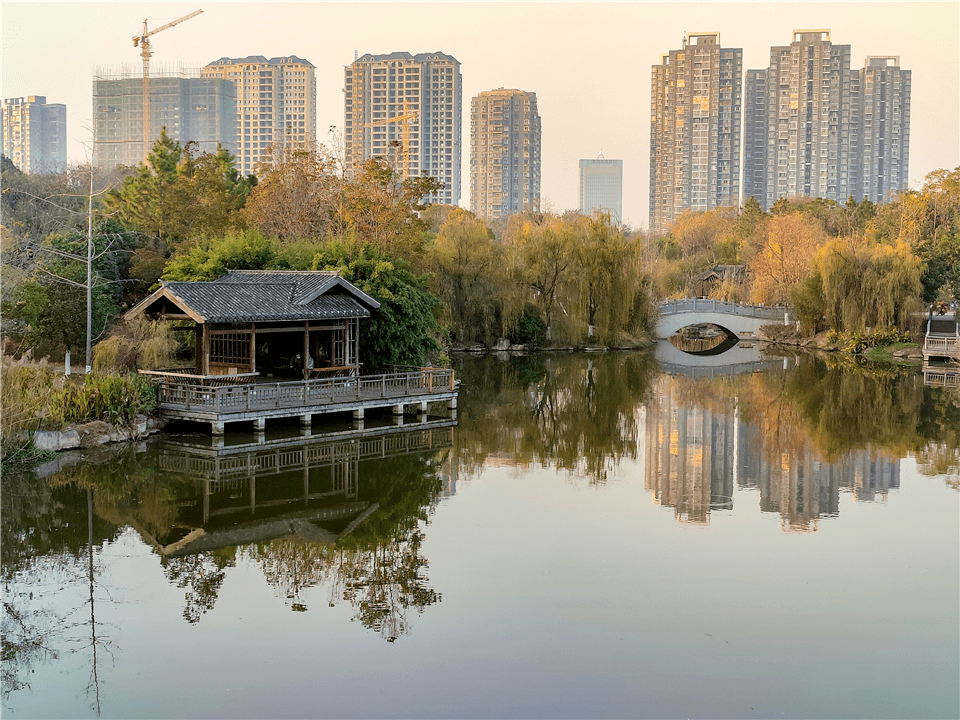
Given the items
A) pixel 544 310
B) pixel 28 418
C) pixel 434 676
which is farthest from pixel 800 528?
pixel 544 310

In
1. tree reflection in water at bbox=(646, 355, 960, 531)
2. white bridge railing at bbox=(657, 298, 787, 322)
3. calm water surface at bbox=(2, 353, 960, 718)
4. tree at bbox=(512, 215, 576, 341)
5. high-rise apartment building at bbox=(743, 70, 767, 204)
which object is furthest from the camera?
high-rise apartment building at bbox=(743, 70, 767, 204)

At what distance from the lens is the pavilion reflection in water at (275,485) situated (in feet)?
38.3

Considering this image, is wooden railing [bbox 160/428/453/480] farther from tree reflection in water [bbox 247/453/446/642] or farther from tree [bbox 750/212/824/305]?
tree [bbox 750/212/824/305]

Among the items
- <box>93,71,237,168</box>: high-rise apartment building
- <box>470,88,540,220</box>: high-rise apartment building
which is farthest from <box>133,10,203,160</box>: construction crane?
<box>470,88,540,220</box>: high-rise apartment building

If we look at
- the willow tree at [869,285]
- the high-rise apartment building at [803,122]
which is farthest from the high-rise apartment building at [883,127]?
the willow tree at [869,285]

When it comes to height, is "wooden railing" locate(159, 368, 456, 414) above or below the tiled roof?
below

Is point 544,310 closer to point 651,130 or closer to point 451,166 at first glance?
point 451,166

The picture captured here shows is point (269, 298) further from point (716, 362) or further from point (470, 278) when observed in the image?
point (716, 362)

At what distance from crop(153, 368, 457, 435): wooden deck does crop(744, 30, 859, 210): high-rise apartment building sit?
8032 centimetres

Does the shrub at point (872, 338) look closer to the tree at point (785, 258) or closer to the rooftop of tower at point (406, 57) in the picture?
the tree at point (785, 258)

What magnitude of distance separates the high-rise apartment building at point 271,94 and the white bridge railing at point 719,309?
2149 inches

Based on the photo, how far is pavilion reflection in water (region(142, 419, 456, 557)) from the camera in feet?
38.3

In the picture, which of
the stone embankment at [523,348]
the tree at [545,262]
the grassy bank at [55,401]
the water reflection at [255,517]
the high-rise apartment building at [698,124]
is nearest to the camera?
the water reflection at [255,517]

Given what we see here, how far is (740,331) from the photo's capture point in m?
42.7
